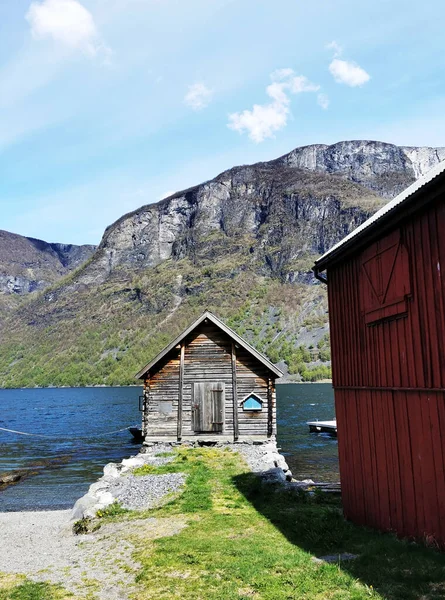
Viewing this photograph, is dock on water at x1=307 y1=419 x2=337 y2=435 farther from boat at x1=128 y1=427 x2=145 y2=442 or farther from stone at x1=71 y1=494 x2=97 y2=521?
stone at x1=71 y1=494 x2=97 y2=521

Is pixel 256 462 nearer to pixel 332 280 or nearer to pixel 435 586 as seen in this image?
pixel 332 280

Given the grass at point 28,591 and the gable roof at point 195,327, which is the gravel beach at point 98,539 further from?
the gable roof at point 195,327

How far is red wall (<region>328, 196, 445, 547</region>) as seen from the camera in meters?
9.42

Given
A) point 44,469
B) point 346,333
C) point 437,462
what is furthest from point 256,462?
point 44,469

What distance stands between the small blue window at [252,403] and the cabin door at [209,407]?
1287 millimetres

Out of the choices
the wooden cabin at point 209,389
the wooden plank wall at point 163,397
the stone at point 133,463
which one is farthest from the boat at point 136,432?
the stone at point 133,463

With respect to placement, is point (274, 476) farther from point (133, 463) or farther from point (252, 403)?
point (252, 403)

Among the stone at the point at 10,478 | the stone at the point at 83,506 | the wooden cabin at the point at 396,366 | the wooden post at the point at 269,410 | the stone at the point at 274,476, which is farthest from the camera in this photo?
the stone at the point at 10,478

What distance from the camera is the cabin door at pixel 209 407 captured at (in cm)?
2819

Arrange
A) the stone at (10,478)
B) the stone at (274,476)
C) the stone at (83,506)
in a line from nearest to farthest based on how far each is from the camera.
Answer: the stone at (83,506), the stone at (274,476), the stone at (10,478)

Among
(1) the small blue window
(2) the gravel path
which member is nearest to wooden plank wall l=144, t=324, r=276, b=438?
(1) the small blue window

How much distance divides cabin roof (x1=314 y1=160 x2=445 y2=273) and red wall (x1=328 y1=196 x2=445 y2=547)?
0.29 meters

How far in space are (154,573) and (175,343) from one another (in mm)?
18698

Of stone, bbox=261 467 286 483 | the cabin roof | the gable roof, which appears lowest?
stone, bbox=261 467 286 483
